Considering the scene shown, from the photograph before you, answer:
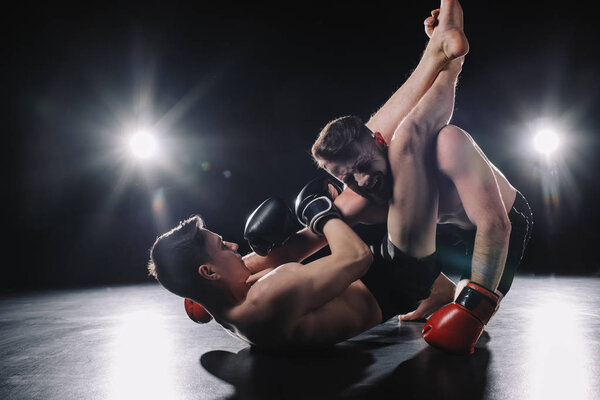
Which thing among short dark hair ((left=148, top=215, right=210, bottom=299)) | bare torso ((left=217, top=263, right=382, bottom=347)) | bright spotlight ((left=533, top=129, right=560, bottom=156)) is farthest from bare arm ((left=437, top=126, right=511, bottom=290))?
bright spotlight ((left=533, top=129, right=560, bottom=156))

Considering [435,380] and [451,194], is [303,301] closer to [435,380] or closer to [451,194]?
[435,380]

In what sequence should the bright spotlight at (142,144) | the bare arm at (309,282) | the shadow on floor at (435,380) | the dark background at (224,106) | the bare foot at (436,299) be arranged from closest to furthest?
the shadow on floor at (435,380) < the bare arm at (309,282) < the bare foot at (436,299) < the dark background at (224,106) < the bright spotlight at (142,144)

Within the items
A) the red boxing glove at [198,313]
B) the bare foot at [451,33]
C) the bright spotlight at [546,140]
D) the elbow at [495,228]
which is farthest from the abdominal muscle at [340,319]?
the bright spotlight at [546,140]

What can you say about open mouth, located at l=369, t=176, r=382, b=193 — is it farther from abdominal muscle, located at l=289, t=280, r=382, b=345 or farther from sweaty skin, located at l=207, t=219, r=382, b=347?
abdominal muscle, located at l=289, t=280, r=382, b=345

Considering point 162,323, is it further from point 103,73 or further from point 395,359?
point 103,73

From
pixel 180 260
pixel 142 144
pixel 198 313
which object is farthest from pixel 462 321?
pixel 142 144

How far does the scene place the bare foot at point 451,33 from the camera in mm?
1364

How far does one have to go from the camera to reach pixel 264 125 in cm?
520

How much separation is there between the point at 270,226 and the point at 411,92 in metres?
0.73

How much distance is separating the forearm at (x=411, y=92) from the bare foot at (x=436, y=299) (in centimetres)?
69

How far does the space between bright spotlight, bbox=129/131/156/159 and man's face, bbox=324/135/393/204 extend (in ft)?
12.0

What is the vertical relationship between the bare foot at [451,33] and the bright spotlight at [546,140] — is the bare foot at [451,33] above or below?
below

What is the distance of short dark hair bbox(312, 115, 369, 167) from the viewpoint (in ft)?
4.39

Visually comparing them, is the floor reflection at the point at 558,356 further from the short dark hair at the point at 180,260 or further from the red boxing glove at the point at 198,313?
the red boxing glove at the point at 198,313
